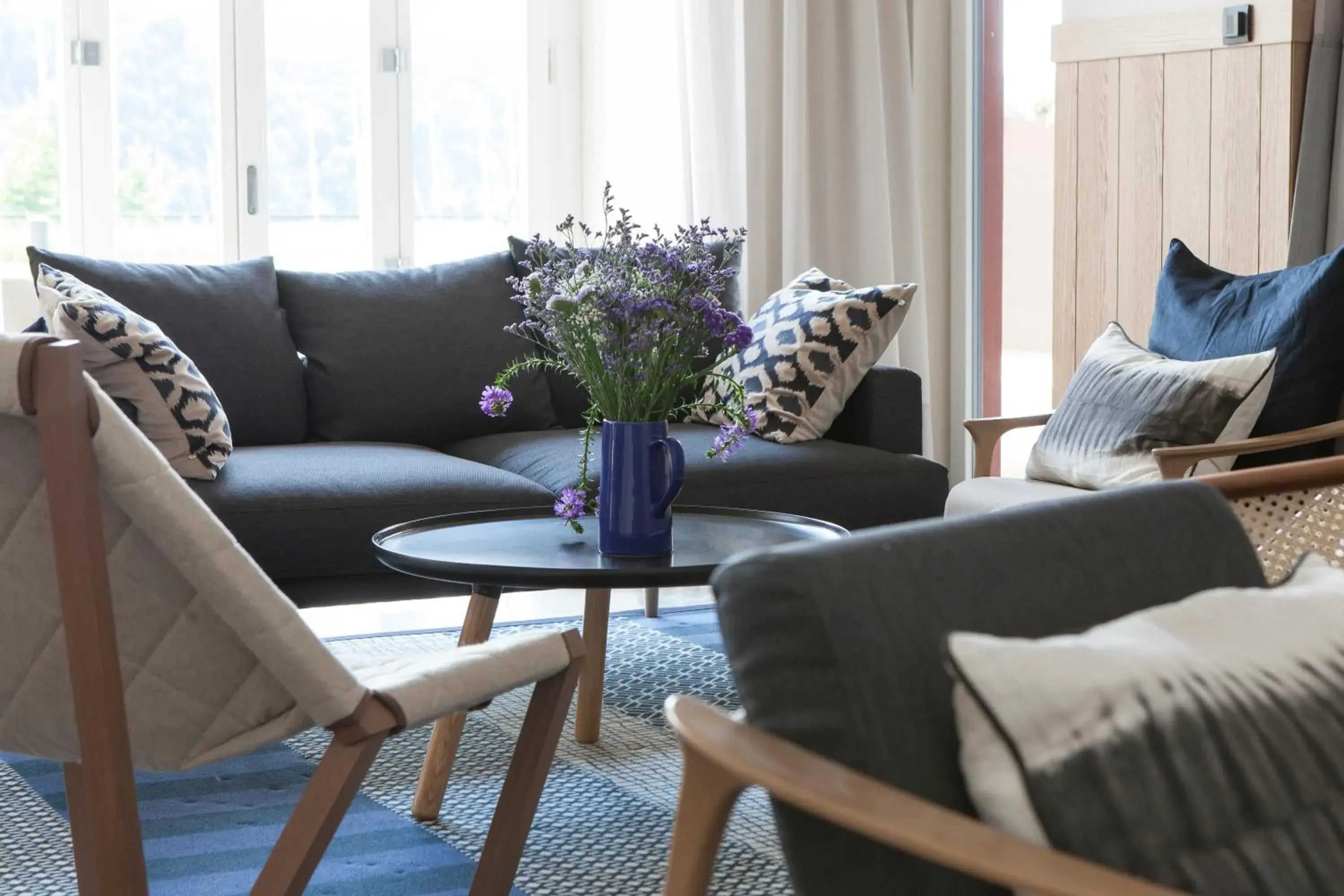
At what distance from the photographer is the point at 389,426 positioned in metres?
3.87

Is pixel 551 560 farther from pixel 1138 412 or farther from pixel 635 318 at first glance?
pixel 1138 412

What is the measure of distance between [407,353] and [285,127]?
1.58 metres

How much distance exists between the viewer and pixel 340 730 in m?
1.49

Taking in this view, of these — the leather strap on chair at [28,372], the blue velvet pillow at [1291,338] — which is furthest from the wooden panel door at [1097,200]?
the leather strap on chair at [28,372]

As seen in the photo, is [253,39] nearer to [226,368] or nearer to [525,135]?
[525,135]

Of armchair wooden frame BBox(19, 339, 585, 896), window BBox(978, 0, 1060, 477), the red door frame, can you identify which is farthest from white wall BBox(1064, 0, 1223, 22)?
armchair wooden frame BBox(19, 339, 585, 896)

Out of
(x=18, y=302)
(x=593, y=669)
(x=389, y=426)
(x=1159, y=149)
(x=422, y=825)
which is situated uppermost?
(x=1159, y=149)

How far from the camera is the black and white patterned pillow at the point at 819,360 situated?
12.2ft

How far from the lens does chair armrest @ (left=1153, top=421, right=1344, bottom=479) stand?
286cm

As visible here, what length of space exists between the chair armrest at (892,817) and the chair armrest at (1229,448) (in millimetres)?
1954

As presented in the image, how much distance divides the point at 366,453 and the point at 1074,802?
271 centimetres

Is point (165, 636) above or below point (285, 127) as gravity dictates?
below

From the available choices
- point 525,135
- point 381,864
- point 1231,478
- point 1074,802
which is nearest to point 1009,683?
point 1074,802

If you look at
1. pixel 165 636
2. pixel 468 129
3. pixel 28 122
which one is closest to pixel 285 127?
pixel 468 129
